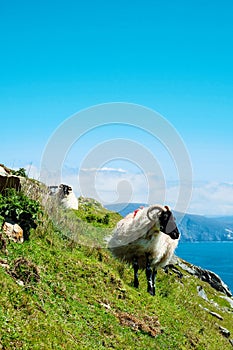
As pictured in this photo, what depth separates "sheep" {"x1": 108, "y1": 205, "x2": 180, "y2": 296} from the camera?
56.7 ft

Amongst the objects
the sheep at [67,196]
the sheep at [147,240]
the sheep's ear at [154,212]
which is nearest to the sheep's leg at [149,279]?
the sheep at [147,240]

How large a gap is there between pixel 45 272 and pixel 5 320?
13.1ft

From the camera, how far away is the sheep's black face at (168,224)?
17031mm

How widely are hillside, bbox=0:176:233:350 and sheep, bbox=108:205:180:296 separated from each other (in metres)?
0.52

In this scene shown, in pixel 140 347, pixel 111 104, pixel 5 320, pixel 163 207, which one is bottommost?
pixel 140 347

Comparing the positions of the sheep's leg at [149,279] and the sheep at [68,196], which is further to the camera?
the sheep at [68,196]

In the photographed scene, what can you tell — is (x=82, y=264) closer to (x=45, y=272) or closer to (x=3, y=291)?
(x=45, y=272)

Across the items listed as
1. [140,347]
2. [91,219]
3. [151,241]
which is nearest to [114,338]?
[140,347]

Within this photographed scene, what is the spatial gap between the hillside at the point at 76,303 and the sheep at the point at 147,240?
52cm

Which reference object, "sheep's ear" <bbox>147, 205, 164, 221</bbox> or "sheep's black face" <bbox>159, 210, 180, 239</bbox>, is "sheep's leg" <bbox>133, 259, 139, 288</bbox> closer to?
"sheep's black face" <bbox>159, 210, 180, 239</bbox>

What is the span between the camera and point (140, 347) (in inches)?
473

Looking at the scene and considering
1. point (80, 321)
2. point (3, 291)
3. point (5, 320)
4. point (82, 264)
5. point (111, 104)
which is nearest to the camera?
point (5, 320)

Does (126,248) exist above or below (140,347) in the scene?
above

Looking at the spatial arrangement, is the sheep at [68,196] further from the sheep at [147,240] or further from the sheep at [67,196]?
the sheep at [147,240]
